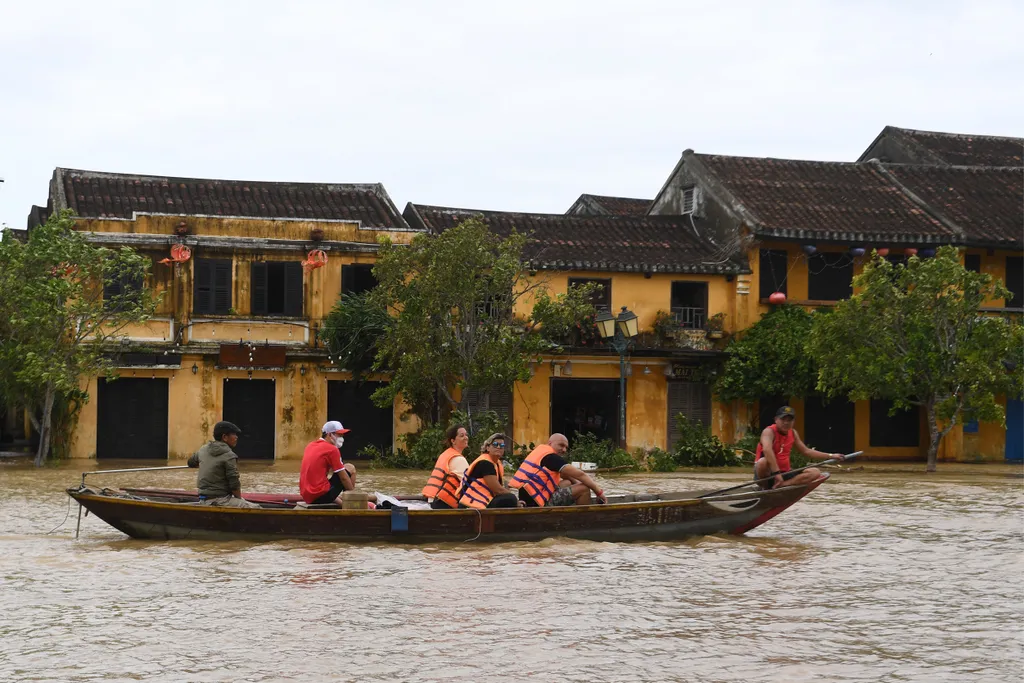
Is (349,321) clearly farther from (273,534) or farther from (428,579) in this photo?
(428,579)

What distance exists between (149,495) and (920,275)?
17.1 meters

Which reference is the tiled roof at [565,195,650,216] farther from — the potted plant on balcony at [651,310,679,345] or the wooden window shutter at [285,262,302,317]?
the wooden window shutter at [285,262,302,317]

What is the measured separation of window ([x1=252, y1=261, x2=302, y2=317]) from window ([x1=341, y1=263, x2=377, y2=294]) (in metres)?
1.00

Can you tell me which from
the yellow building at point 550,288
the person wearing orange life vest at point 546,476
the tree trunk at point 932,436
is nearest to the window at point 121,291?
the yellow building at point 550,288

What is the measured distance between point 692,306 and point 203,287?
1115cm

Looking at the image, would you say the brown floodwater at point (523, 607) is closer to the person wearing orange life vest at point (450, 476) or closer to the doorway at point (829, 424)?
the person wearing orange life vest at point (450, 476)

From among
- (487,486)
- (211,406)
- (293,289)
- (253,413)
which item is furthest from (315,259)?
(487,486)

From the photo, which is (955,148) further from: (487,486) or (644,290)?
(487,486)

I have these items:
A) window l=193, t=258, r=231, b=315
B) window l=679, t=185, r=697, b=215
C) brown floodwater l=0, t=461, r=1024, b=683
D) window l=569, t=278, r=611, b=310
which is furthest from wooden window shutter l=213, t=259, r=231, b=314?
brown floodwater l=0, t=461, r=1024, b=683

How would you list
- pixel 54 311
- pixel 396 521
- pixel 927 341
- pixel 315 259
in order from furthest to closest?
pixel 315 259
pixel 927 341
pixel 54 311
pixel 396 521

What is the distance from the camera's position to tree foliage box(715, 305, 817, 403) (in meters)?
31.9

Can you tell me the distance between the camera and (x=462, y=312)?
93.0 ft

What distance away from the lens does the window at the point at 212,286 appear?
31.3m

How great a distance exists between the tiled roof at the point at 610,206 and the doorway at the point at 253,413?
1336 cm
